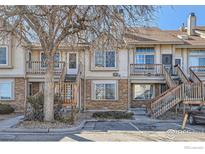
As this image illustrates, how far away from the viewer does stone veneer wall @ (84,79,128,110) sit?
22797 mm

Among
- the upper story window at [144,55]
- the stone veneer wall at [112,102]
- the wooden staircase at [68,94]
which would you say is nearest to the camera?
the wooden staircase at [68,94]

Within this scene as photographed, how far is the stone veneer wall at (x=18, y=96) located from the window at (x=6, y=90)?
0.31m

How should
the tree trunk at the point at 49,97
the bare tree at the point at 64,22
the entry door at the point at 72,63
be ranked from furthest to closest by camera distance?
the entry door at the point at 72,63 → the tree trunk at the point at 49,97 → the bare tree at the point at 64,22

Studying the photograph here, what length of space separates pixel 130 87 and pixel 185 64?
4.20m

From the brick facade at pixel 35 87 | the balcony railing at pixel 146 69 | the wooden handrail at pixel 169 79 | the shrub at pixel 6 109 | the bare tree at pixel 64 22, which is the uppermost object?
the bare tree at pixel 64 22

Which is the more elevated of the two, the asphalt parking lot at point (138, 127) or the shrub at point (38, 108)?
the shrub at point (38, 108)

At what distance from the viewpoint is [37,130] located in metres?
13.0

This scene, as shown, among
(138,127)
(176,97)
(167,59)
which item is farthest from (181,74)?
(138,127)

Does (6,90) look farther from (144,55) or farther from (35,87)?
(144,55)

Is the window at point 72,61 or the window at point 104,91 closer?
the window at point 104,91

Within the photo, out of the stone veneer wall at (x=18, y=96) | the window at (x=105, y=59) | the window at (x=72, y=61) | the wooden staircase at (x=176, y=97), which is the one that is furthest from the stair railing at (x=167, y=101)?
the stone veneer wall at (x=18, y=96)

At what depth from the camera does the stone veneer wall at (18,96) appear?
22.1 m

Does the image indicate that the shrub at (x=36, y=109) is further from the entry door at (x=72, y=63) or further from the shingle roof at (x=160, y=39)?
the shingle roof at (x=160, y=39)

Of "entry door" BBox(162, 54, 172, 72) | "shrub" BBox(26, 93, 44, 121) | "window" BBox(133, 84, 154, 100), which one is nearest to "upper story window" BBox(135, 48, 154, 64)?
"entry door" BBox(162, 54, 172, 72)
